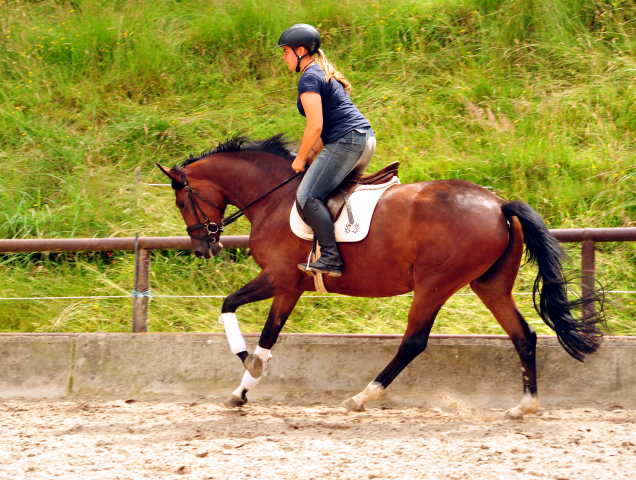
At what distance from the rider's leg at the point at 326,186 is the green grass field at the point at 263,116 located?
5.07ft

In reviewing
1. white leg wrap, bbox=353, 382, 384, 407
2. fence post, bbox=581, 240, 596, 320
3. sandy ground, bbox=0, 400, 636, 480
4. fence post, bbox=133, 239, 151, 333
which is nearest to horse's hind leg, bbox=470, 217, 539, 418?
sandy ground, bbox=0, 400, 636, 480

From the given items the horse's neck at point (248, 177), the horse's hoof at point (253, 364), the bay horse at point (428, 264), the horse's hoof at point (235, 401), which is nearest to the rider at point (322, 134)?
the bay horse at point (428, 264)

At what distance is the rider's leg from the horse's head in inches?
33.8

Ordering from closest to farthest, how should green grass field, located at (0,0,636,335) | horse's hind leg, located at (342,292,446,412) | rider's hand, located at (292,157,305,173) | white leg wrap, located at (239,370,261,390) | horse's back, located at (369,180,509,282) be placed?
horse's back, located at (369,180,509,282), horse's hind leg, located at (342,292,446,412), rider's hand, located at (292,157,305,173), white leg wrap, located at (239,370,261,390), green grass field, located at (0,0,636,335)

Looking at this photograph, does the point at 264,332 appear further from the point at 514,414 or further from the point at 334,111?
the point at 514,414

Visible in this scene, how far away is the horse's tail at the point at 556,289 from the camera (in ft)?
13.6

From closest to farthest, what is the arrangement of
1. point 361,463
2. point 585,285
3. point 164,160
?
point 361,463, point 585,285, point 164,160

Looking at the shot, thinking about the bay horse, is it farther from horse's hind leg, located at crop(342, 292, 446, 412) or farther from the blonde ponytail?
the blonde ponytail

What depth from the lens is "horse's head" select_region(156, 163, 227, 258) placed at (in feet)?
15.6

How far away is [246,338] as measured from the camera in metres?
5.06

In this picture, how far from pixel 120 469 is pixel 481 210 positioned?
2793 millimetres

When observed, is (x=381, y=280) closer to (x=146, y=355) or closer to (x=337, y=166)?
(x=337, y=166)

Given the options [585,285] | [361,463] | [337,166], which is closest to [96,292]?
[337,166]

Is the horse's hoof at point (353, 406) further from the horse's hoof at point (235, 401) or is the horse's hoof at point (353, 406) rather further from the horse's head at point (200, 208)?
the horse's head at point (200, 208)
